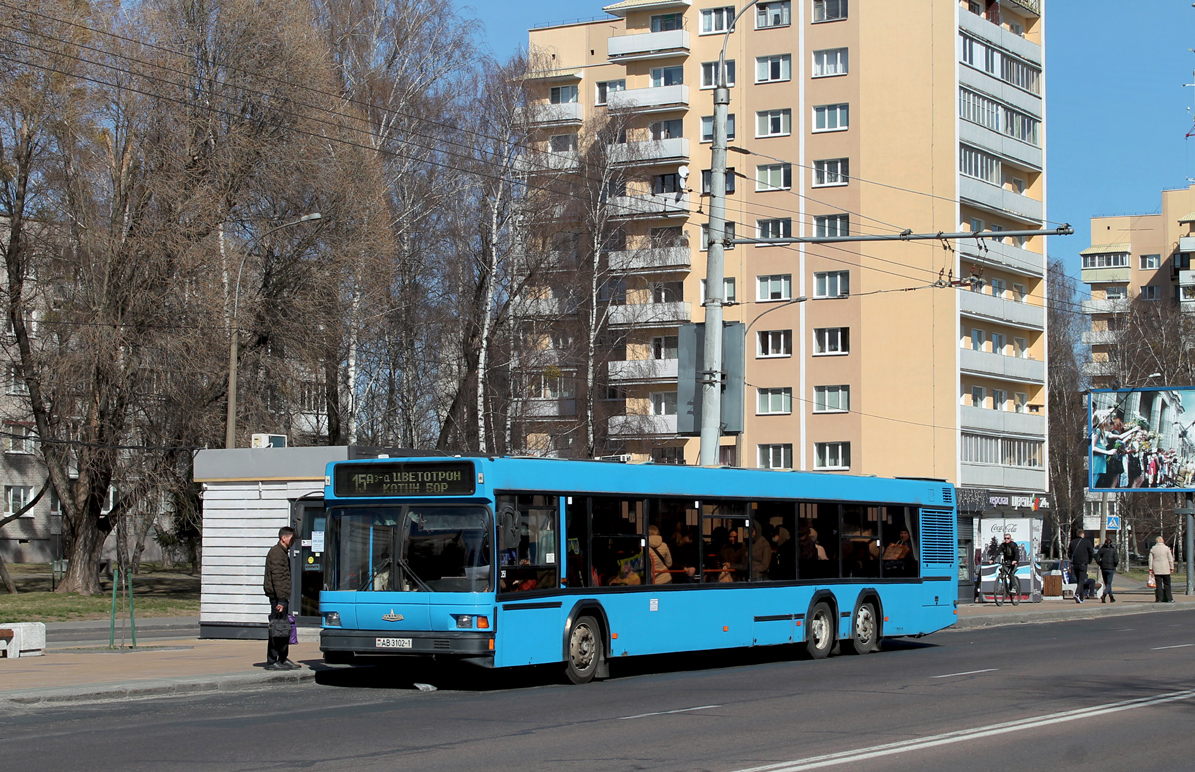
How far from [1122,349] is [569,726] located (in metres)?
75.7

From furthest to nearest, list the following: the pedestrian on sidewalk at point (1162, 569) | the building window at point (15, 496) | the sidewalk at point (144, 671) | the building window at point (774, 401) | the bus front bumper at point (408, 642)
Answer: the building window at point (774, 401), the building window at point (15, 496), the pedestrian on sidewalk at point (1162, 569), the bus front bumper at point (408, 642), the sidewalk at point (144, 671)

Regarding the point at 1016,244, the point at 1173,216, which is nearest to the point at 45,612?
the point at 1016,244

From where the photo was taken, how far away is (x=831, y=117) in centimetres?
6700

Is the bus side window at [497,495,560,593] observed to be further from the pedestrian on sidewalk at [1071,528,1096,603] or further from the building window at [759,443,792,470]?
the building window at [759,443,792,470]

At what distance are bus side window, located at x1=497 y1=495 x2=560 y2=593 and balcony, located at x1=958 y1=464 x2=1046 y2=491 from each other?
50675 millimetres

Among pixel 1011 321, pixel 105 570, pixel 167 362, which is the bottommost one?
pixel 105 570

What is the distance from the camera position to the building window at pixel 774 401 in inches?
2657

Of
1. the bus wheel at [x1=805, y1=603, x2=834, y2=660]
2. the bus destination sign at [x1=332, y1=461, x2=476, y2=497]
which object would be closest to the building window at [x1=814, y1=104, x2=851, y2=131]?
the bus wheel at [x1=805, y1=603, x2=834, y2=660]

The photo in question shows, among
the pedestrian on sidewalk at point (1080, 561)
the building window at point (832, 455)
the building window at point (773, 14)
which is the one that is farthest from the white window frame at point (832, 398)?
the pedestrian on sidewalk at point (1080, 561)

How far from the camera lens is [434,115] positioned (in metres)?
46.8

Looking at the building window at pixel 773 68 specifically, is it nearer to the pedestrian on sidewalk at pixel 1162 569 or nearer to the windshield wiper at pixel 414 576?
the pedestrian on sidewalk at pixel 1162 569

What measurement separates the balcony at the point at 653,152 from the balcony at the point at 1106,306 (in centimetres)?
4048

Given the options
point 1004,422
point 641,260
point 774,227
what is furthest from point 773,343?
point 641,260

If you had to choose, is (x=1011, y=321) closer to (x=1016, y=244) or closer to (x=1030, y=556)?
(x=1016, y=244)
